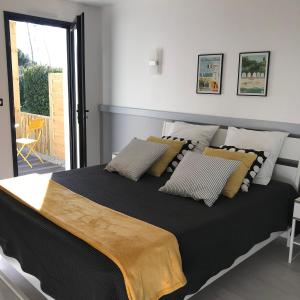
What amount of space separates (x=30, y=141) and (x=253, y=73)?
3.51 m

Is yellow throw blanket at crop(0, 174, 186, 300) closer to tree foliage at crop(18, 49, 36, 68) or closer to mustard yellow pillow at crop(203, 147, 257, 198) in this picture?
mustard yellow pillow at crop(203, 147, 257, 198)

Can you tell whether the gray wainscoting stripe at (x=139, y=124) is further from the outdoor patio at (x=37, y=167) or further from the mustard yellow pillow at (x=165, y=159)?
the outdoor patio at (x=37, y=167)

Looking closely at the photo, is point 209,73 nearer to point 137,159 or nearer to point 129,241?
point 137,159

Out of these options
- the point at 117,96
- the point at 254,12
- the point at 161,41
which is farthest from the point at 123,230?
the point at 117,96

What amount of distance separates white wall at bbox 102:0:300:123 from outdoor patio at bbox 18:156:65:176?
4.61 feet

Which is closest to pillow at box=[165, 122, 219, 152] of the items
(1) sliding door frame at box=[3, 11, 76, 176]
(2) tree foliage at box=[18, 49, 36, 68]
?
(1) sliding door frame at box=[3, 11, 76, 176]

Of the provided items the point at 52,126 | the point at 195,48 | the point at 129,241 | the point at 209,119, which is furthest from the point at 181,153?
the point at 52,126

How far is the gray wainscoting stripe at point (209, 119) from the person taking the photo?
2930 millimetres

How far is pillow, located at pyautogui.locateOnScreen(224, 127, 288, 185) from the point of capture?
2.75 metres

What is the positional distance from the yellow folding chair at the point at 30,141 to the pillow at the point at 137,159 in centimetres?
254

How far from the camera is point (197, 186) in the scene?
2373 mm

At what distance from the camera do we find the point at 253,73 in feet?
10.1

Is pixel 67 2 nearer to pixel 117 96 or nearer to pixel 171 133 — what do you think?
pixel 117 96

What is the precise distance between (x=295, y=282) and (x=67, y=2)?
3857 millimetres
